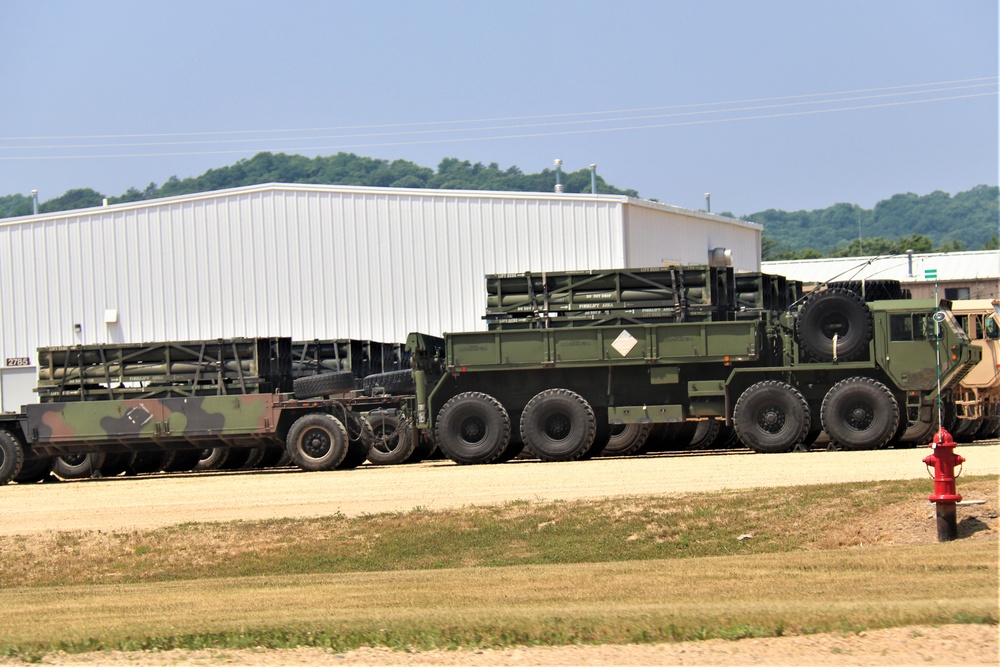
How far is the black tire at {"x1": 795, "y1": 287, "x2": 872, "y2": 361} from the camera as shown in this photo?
24.0 m

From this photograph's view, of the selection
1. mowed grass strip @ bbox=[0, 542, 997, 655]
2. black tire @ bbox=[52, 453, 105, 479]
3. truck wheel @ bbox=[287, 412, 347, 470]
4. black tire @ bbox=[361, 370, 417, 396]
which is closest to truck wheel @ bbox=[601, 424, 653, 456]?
black tire @ bbox=[361, 370, 417, 396]

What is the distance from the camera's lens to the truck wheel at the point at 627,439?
26297 millimetres

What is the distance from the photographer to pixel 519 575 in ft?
43.5

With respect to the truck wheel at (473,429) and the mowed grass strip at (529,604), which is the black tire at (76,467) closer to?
the truck wheel at (473,429)

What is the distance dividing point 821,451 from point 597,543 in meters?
10.0

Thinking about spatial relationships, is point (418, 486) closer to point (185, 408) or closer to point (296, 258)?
point (185, 408)

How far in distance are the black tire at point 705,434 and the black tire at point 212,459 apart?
9.77 meters

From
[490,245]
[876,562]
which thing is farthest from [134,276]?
[876,562]

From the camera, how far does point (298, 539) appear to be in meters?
16.1

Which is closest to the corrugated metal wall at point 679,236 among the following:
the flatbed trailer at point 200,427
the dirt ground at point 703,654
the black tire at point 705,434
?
the black tire at point 705,434

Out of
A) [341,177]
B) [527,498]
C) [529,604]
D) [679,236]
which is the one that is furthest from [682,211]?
[341,177]

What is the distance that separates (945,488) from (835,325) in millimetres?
10963

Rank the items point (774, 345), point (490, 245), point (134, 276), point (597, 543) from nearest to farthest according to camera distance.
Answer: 1. point (597, 543)
2. point (774, 345)
3. point (490, 245)
4. point (134, 276)

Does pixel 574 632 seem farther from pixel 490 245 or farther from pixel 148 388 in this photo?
pixel 490 245
